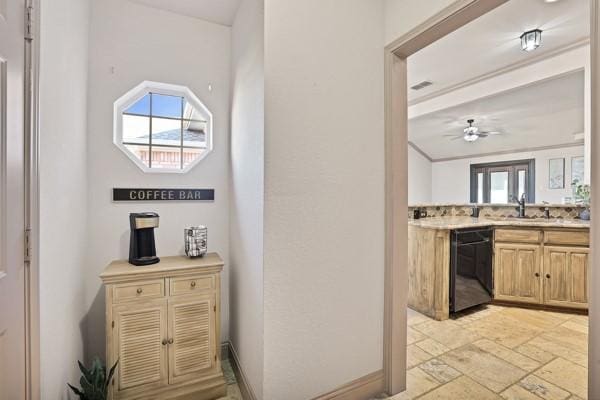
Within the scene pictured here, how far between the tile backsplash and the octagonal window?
3005mm

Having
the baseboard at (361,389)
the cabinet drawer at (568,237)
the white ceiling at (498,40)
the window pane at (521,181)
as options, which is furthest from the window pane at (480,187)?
the baseboard at (361,389)

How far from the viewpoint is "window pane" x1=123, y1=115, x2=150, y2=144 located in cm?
210

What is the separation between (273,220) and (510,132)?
614 centimetres

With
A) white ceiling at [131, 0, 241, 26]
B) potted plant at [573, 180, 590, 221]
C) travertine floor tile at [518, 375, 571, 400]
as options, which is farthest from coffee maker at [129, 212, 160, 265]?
potted plant at [573, 180, 590, 221]

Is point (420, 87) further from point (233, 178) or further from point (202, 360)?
point (202, 360)

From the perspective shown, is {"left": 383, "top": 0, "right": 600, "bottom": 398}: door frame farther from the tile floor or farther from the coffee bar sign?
the coffee bar sign

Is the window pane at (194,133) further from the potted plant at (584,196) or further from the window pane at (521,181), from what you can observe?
the window pane at (521,181)

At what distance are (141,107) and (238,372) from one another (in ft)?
6.91

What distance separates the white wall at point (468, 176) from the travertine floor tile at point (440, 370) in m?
5.11

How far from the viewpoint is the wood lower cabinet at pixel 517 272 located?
3.22 metres

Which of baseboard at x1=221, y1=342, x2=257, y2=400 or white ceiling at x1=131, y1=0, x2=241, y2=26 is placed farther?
white ceiling at x1=131, y1=0, x2=241, y2=26

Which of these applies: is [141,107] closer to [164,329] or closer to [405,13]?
[164,329]

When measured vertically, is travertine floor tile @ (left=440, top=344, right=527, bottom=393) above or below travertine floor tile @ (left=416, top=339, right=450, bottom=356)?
above

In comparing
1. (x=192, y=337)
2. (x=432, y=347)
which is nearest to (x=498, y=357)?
(x=432, y=347)
